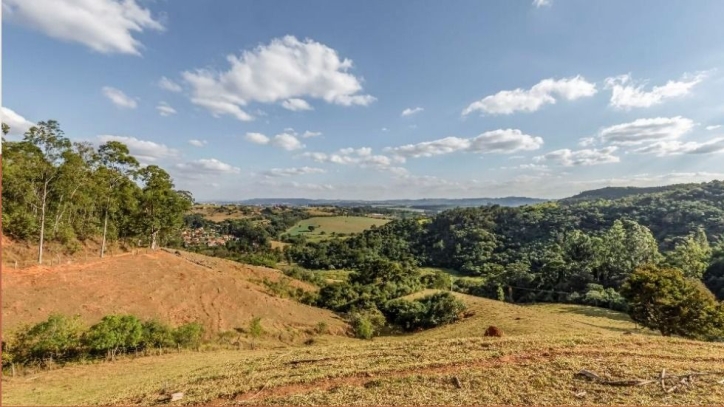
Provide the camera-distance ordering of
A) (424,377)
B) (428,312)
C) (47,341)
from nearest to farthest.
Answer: (424,377), (47,341), (428,312)

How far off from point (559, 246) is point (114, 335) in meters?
82.3

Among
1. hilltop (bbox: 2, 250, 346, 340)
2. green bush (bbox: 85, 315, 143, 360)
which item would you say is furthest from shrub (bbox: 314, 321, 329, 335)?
green bush (bbox: 85, 315, 143, 360)

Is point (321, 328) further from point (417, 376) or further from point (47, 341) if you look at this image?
point (417, 376)

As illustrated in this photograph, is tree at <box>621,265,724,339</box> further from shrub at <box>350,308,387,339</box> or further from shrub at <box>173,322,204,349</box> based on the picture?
shrub at <box>173,322,204,349</box>

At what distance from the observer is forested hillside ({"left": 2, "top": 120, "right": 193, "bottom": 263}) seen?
32719mm

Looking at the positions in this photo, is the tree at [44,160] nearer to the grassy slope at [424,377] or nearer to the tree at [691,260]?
the grassy slope at [424,377]

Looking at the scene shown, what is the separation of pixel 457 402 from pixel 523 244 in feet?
317

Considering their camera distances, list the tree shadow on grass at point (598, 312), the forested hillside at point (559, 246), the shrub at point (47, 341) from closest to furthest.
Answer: the shrub at point (47, 341) → the tree shadow on grass at point (598, 312) → the forested hillside at point (559, 246)

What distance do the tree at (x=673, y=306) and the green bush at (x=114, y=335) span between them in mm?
35061

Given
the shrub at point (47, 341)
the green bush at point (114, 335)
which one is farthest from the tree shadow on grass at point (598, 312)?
the shrub at point (47, 341)

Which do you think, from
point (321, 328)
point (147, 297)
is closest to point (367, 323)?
point (321, 328)

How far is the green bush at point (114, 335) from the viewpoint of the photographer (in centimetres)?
2217

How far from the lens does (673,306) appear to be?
27953 mm

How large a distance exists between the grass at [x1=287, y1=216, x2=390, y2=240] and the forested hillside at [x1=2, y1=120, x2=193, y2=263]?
82344mm
